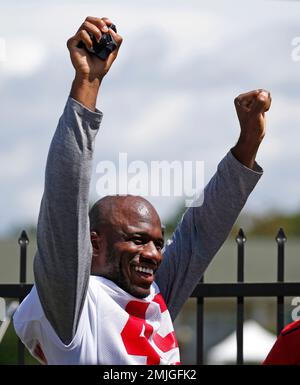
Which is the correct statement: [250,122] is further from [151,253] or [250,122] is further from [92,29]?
[92,29]

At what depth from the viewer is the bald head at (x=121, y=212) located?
279cm

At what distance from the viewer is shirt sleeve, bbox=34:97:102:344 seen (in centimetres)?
230

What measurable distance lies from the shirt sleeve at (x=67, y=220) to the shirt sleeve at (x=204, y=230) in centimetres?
55

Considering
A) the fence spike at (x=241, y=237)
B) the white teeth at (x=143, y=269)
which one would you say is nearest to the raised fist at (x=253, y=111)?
the white teeth at (x=143, y=269)

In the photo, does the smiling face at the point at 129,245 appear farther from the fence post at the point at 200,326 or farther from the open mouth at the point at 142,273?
the fence post at the point at 200,326

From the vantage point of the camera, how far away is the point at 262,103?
2.78 metres

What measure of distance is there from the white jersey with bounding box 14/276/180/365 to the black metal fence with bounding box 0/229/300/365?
5.13 feet

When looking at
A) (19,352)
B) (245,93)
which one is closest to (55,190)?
(245,93)

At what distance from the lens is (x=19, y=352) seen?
4227 millimetres

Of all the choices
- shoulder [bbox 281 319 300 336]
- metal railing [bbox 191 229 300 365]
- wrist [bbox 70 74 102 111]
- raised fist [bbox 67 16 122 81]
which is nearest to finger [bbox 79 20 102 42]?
raised fist [bbox 67 16 122 81]

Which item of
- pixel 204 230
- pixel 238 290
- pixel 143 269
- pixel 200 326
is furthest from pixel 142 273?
pixel 238 290

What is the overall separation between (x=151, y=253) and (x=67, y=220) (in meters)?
0.49

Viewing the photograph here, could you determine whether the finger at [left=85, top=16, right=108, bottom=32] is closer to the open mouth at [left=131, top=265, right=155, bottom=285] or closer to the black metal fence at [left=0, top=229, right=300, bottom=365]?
the open mouth at [left=131, top=265, right=155, bottom=285]
